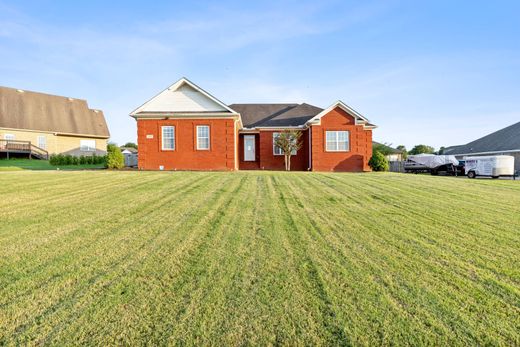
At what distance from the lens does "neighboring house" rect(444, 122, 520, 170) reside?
2775cm

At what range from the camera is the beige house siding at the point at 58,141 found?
1181 inches

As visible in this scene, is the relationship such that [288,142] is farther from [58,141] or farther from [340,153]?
[58,141]

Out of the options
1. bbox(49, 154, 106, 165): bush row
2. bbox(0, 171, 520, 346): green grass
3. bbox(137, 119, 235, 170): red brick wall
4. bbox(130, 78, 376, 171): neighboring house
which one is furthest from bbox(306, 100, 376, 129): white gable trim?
bbox(49, 154, 106, 165): bush row

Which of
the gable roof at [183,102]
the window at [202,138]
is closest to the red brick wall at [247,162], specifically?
the window at [202,138]

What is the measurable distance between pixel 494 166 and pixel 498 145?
48.9ft

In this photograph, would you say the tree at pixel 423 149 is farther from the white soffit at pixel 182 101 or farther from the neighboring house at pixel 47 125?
the neighboring house at pixel 47 125

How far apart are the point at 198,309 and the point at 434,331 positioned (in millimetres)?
2075

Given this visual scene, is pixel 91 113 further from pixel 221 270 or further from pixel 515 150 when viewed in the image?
pixel 515 150

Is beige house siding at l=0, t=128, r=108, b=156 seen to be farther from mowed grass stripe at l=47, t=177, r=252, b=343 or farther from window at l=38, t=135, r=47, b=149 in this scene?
mowed grass stripe at l=47, t=177, r=252, b=343

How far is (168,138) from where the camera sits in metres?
19.9

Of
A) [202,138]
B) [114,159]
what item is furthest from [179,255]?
[114,159]

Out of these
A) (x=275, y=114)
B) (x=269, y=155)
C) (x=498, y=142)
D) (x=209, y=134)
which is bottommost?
(x=269, y=155)

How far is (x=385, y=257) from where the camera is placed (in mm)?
3826

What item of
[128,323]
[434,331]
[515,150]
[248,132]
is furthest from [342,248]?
[515,150]
